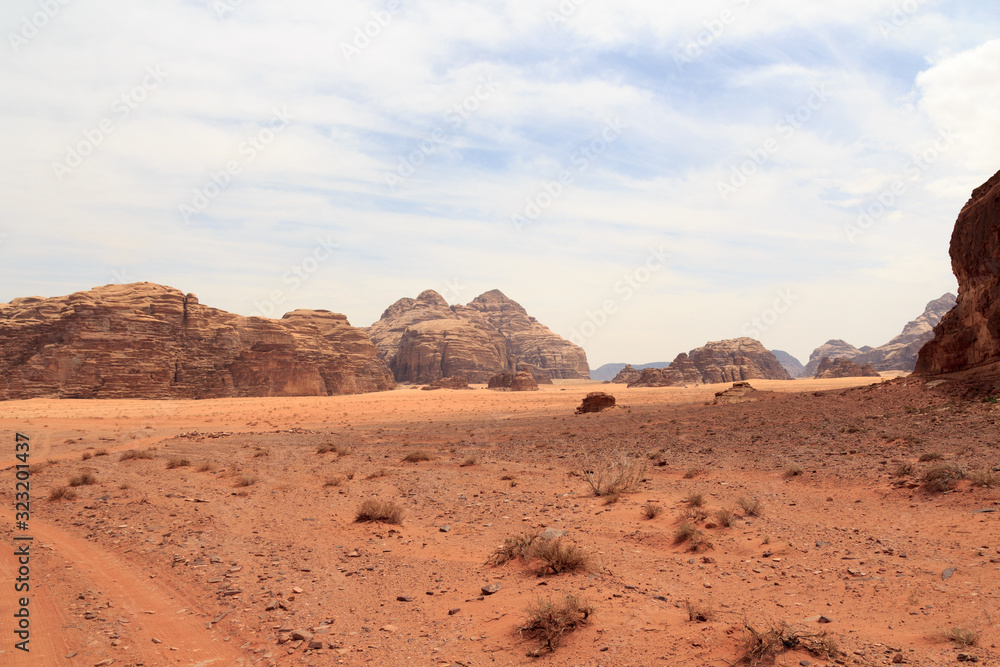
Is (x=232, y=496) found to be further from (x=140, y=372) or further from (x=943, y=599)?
(x=140, y=372)

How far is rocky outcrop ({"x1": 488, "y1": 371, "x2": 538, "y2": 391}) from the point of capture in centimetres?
8144

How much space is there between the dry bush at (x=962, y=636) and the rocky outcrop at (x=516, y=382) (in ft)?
248

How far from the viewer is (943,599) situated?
16.8 ft

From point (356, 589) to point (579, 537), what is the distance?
312 centimetres

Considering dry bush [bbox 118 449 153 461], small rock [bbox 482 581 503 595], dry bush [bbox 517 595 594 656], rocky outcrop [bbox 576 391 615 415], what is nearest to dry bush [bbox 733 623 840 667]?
dry bush [bbox 517 595 594 656]

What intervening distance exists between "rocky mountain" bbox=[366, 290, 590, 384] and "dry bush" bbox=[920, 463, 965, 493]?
108029mm

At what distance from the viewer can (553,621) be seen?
488cm

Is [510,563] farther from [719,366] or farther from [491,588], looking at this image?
[719,366]

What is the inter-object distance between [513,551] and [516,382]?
74.9m

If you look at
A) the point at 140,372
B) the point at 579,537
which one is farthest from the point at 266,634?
the point at 140,372

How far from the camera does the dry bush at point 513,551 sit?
6.94 meters

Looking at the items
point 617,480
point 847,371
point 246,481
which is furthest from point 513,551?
point 847,371

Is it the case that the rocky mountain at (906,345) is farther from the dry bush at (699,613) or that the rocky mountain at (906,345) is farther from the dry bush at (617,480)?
the dry bush at (699,613)

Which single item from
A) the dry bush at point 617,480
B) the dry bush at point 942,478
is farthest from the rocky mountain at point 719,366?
the dry bush at point 942,478
